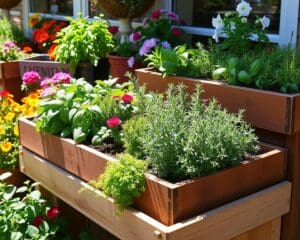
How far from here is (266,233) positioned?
2.20m

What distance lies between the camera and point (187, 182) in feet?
6.12

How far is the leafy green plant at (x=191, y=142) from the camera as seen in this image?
76.4 inches

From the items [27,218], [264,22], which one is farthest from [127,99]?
[264,22]

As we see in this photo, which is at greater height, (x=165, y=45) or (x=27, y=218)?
(x=165, y=45)

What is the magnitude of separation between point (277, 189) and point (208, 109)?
0.45m

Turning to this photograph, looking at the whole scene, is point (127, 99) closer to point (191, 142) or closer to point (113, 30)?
point (191, 142)

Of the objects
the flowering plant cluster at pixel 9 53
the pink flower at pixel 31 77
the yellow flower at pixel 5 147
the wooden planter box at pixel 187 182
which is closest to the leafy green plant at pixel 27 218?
the wooden planter box at pixel 187 182

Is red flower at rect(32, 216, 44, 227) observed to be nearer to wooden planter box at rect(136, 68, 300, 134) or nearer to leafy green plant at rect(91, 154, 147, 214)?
leafy green plant at rect(91, 154, 147, 214)

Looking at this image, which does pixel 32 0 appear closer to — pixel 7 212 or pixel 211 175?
pixel 7 212

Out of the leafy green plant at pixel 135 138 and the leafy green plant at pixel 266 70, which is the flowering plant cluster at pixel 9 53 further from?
the leafy green plant at pixel 135 138

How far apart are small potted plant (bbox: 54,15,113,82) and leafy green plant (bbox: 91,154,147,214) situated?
168 centimetres

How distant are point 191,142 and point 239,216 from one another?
359mm

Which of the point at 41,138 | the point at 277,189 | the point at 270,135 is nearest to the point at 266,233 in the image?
the point at 277,189

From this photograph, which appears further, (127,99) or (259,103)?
(127,99)
